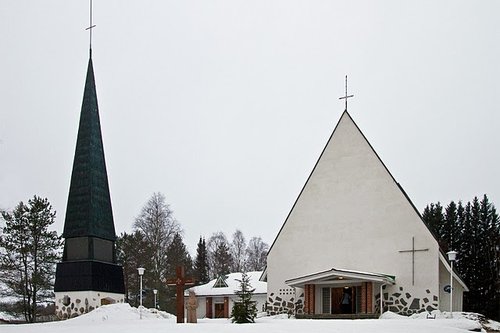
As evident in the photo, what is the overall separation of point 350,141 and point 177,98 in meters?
9.01

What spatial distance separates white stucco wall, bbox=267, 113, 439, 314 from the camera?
22922mm

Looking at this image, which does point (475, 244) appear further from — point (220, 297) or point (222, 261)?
point (222, 261)

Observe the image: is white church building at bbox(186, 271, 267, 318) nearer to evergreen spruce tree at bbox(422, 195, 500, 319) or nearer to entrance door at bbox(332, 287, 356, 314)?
entrance door at bbox(332, 287, 356, 314)

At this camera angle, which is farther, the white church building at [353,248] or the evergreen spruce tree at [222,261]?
the evergreen spruce tree at [222,261]

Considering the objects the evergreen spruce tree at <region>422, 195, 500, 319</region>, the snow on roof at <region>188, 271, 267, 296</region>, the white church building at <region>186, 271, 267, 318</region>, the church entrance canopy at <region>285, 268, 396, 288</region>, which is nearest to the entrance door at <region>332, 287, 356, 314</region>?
the church entrance canopy at <region>285, 268, 396, 288</region>

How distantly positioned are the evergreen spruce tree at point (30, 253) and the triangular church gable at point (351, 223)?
16.5m

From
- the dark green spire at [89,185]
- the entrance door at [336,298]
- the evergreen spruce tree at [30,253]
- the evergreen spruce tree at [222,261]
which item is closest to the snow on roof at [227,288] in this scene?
the dark green spire at [89,185]

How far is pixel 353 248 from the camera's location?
2417cm

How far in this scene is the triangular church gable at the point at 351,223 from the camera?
23.2 m

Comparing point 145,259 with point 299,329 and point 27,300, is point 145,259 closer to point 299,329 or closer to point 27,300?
point 27,300

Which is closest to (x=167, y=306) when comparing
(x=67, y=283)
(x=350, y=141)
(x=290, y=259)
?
(x=67, y=283)

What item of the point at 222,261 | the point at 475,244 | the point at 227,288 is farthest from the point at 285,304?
the point at 222,261

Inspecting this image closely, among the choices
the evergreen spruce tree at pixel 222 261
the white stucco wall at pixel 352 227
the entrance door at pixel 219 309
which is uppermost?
the white stucco wall at pixel 352 227

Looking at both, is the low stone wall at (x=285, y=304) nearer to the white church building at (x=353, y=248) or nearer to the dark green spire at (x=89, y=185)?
the white church building at (x=353, y=248)
